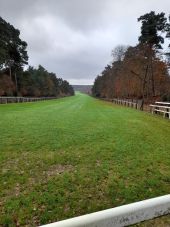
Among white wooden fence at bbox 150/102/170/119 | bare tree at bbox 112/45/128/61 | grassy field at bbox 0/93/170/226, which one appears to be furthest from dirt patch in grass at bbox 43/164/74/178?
bare tree at bbox 112/45/128/61

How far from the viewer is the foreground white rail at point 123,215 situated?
2.26 metres

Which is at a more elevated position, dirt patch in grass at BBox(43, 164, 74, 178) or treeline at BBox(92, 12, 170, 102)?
treeline at BBox(92, 12, 170, 102)

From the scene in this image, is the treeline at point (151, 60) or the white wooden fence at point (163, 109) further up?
the treeline at point (151, 60)

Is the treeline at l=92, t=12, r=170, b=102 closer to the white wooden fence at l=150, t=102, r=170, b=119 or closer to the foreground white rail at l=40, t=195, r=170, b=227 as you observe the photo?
the white wooden fence at l=150, t=102, r=170, b=119

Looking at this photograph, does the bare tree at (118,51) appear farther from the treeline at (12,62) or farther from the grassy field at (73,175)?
the grassy field at (73,175)

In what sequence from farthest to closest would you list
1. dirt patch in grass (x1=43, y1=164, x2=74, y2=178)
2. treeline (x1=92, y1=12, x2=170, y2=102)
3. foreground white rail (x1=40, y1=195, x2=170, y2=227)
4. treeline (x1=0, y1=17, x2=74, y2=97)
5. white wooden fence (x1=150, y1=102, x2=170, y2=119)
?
treeline (x1=0, y1=17, x2=74, y2=97) → treeline (x1=92, y1=12, x2=170, y2=102) → white wooden fence (x1=150, y1=102, x2=170, y2=119) → dirt patch in grass (x1=43, y1=164, x2=74, y2=178) → foreground white rail (x1=40, y1=195, x2=170, y2=227)

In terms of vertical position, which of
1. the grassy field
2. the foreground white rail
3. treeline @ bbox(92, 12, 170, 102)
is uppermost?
treeline @ bbox(92, 12, 170, 102)

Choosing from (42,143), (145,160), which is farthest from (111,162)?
(42,143)

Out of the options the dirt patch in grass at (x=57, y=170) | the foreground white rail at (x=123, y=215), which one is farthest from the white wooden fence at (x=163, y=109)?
the foreground white rail at (x=123, y=215)

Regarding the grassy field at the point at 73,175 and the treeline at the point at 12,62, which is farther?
the treeline at the point at 12,62

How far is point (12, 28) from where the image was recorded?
4731 cm

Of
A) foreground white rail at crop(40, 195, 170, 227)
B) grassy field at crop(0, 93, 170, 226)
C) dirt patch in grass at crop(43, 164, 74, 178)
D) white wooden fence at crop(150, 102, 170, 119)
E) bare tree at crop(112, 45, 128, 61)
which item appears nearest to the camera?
foreground white rail at crop(40, 195, 170, 227)

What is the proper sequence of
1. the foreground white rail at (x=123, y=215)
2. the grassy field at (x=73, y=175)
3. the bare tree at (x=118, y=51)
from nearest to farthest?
the foreground white rail at (x=123, y=215) → the grassy field at (x=73, y=175) → the bare tree at (x=118, y=51)

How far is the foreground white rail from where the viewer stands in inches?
89.0
